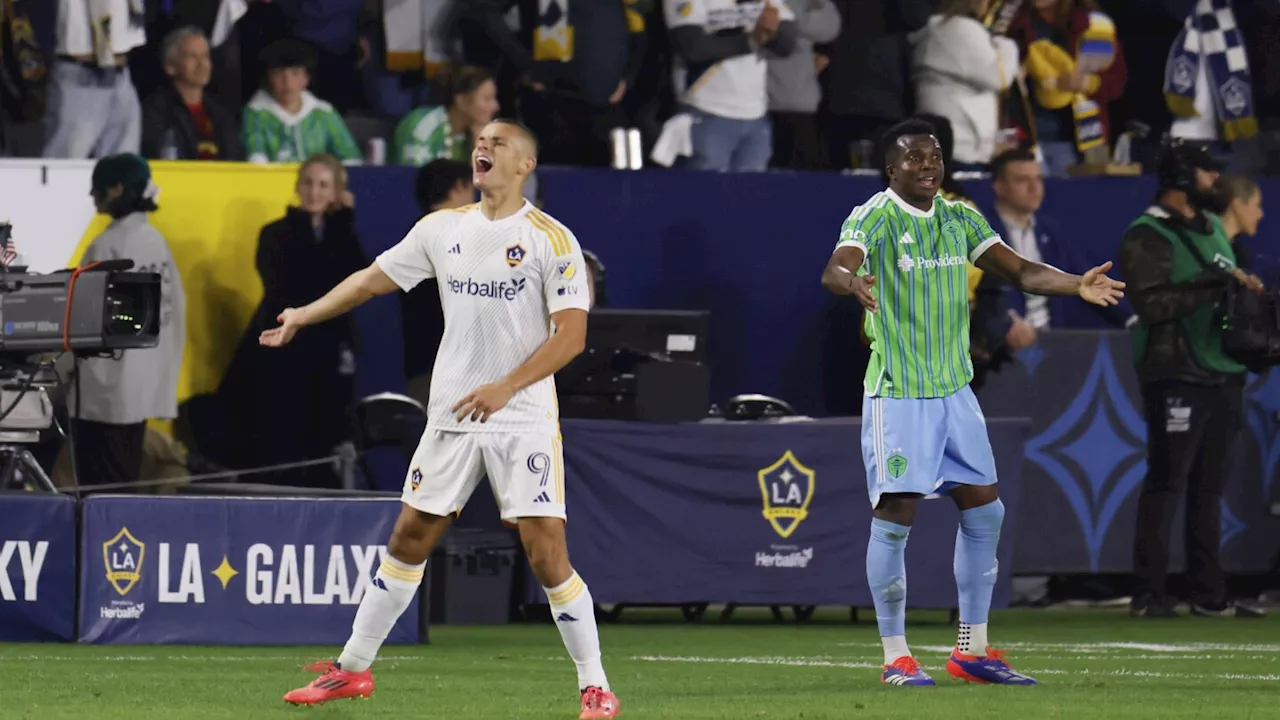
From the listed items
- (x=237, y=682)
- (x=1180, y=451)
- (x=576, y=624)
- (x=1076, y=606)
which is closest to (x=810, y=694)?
(x=576, y=624)

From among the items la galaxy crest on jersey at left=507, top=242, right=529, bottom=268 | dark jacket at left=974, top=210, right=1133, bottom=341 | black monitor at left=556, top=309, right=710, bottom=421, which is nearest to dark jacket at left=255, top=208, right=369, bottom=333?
black monitor at left=556, top=309, right=710, bottom=421

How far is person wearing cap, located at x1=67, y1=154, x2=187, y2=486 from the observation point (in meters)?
13.2

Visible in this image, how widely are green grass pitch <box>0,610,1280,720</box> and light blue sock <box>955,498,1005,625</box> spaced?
0.32 meters

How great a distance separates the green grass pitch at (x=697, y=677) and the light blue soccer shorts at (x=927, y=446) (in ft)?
2.62

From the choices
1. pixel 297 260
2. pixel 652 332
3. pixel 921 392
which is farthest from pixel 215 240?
pixel 921 392

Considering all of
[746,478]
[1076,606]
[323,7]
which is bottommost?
[1076,606]

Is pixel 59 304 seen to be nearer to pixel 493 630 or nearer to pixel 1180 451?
A: pixel 493 630

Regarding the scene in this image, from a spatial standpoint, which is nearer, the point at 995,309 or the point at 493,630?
the point at 493,630

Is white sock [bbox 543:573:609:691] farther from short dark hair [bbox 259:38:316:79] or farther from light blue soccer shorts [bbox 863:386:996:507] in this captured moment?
short dark hair [bbox 259:38:316:79]

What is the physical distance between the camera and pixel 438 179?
44.3 ft

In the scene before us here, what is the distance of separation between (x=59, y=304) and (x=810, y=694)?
15.6 feet

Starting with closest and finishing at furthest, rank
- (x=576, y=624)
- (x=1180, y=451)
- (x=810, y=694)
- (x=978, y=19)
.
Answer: (x=576, y=624) < (x=810, y=694) < (x=1180, y=451) < (x=978, y=19)

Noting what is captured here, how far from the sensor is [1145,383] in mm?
13992

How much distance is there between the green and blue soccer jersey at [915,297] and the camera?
8844mm
